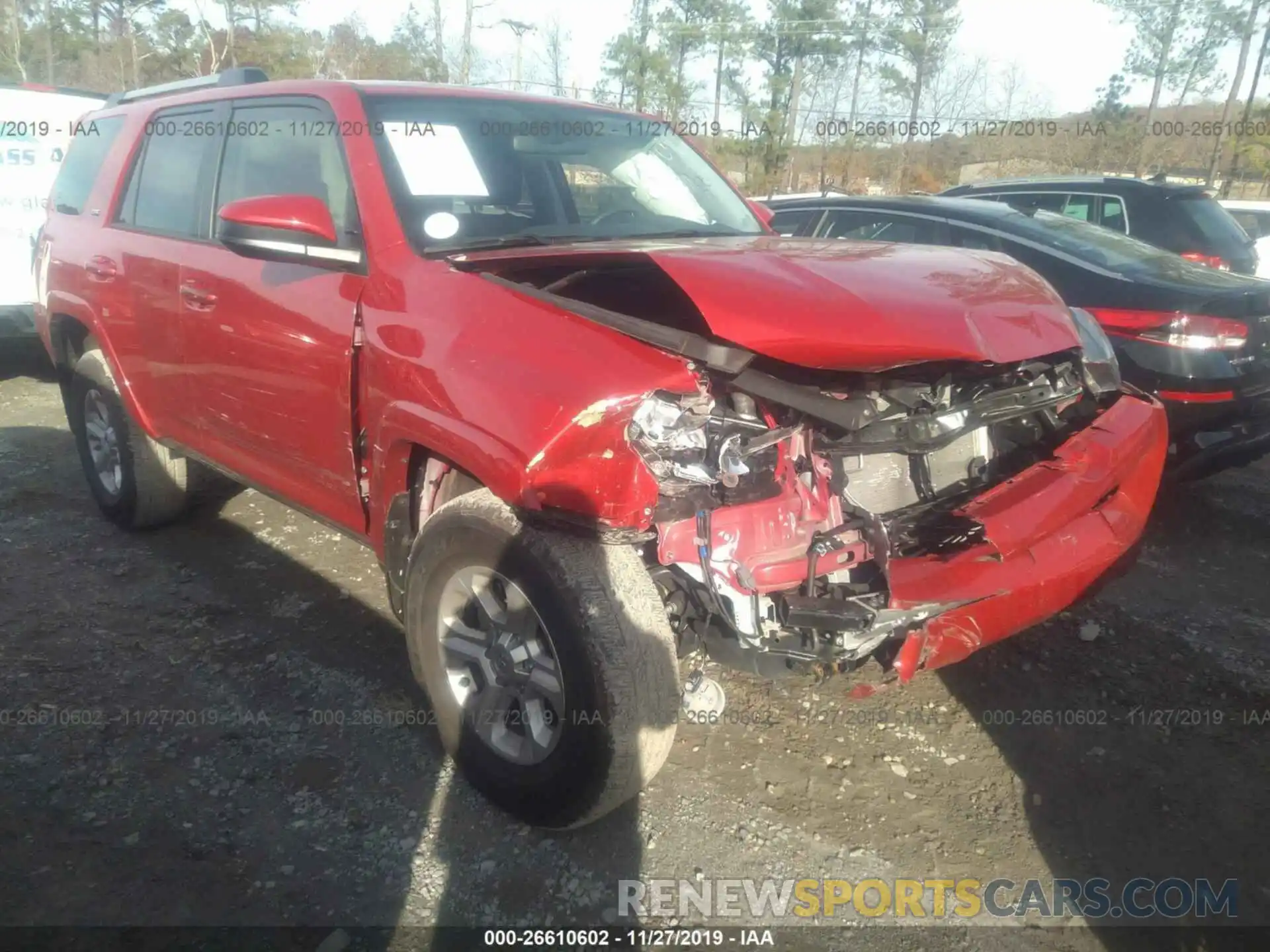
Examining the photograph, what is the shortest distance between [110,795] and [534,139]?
8.54 feet

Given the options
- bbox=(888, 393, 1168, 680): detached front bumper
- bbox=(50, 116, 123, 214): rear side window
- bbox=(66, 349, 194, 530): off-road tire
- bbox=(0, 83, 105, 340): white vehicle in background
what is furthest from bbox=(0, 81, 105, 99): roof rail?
bbox=(888, 393, 1168, 680): detached front bumper

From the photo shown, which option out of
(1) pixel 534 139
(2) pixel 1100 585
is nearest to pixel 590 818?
(2) pixel 1100 585

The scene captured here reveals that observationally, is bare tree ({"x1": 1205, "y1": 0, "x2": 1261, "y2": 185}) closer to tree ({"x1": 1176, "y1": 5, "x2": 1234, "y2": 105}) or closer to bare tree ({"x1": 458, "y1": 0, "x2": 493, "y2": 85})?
tree ({"x1": 1176, "y1": 5, "x2": 1234, "y2": 105})

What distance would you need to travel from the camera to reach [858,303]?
7.27ft

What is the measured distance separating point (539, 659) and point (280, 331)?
57.8 inches

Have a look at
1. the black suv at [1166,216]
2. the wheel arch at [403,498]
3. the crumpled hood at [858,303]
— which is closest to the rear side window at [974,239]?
the black suv at [1166,216]

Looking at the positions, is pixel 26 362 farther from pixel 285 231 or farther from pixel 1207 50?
pixel 1207 50

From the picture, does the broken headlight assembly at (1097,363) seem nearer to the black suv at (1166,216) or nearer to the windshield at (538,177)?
the windshield at (538,177)

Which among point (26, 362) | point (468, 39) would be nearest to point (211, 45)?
point (468, 39)

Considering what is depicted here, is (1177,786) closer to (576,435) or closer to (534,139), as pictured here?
(576,435)

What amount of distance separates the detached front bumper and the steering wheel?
1.64m

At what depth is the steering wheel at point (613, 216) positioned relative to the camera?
10.7ft

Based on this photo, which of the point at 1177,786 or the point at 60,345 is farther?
the point at 60,345

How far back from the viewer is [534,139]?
3.30 meters
